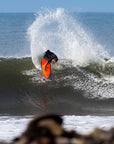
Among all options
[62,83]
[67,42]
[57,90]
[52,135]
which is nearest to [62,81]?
[62,83]

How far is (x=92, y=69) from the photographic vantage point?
1489cm

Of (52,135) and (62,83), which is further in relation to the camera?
(62,83)

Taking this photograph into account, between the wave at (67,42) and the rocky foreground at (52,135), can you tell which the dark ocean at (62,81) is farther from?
the rocky foreground at (52,135)

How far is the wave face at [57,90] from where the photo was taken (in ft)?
33.8

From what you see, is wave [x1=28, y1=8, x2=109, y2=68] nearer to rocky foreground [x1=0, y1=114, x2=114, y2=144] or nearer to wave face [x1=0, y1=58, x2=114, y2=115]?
wave face [x1=0, y1=58, x2=114, y2=115]

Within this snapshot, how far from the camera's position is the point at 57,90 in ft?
40.5

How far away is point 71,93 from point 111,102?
1768 millimetres

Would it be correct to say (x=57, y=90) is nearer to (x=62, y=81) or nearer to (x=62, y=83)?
(x=62, y=83)

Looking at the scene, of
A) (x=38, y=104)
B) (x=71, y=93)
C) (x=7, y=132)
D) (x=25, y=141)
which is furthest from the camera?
(x=71, y=93)

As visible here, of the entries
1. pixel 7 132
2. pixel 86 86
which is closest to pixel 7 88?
pixel 86 86

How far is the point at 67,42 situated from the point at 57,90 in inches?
284

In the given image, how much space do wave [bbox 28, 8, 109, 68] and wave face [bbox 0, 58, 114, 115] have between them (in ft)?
3.37

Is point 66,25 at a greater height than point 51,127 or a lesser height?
greater

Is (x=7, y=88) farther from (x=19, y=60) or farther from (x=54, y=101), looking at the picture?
(x=19, y=60)
